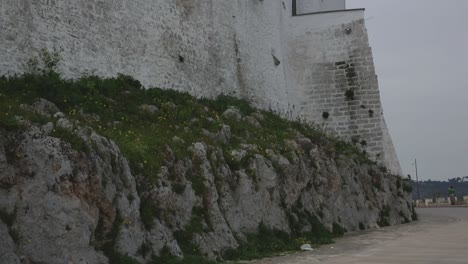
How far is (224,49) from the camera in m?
22.7

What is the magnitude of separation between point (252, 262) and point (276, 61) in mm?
15316

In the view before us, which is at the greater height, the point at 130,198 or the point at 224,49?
the point at 224,49

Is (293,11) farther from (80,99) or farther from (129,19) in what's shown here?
(80,99)

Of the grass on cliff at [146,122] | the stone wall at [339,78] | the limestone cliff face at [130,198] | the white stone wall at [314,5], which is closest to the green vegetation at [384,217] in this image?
the limestone cliff face at [130,198]

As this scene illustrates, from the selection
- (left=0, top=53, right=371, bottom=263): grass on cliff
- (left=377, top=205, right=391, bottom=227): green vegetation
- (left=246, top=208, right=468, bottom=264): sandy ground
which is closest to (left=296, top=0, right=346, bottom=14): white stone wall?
(left=377, top=205, right=391, bottom=227): green vegetation

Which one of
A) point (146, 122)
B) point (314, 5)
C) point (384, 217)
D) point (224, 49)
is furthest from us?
point (314, 5)

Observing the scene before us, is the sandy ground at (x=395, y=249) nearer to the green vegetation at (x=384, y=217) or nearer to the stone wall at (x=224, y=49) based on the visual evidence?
the green vegetation at (x=384, y=217)

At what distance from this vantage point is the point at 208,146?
47.0ft

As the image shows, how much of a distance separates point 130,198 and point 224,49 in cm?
1256

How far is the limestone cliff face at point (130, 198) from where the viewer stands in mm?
9227

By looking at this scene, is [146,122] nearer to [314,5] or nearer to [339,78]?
[339,78]

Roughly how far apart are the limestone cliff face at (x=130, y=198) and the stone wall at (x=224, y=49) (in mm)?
3454

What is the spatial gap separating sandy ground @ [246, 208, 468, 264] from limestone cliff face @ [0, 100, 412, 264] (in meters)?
1.38

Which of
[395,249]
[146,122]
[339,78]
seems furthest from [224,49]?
[395,249]
